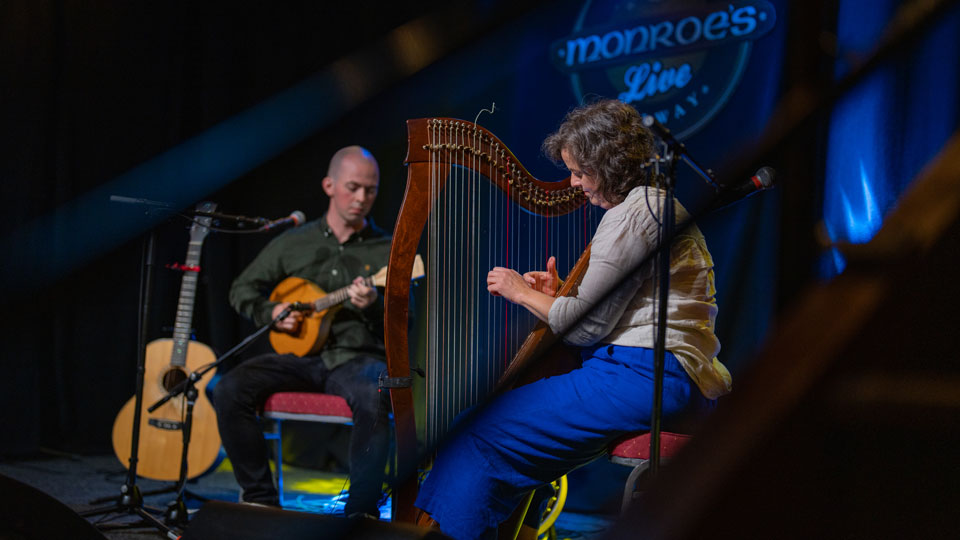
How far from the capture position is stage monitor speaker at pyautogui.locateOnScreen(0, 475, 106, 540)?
113 centimetres

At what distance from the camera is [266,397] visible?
2.67 metres

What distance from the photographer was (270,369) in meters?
2.69

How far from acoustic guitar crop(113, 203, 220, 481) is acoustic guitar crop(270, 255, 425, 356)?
0.39 m

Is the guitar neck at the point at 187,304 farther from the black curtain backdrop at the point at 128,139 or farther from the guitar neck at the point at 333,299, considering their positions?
the black curtain backdrop at the point at 128,139

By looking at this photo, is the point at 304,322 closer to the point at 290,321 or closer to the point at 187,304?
the point at 290,321

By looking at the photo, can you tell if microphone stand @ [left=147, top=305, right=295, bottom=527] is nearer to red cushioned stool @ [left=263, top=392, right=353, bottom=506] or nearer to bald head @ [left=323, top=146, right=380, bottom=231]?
red cushioned stool @ [left=263, top=392, right=353, bottom=506]

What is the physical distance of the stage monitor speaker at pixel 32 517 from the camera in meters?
1.13

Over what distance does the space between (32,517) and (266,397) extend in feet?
4.99

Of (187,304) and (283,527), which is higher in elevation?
(187,304)

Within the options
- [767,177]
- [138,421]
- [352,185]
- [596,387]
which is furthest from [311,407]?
[767,177]

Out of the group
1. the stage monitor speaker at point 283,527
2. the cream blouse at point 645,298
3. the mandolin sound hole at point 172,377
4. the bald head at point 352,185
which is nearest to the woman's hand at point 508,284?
the cream blouse at point 645,298

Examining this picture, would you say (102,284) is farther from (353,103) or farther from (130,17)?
(353,103)

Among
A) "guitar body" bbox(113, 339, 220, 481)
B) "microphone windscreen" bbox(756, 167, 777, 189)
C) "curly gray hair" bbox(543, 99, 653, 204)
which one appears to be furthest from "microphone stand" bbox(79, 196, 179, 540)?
"microphone windscreen" bbox(756, 167, 777, 189)

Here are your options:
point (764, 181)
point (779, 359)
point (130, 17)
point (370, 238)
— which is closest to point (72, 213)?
point (130, 17)
